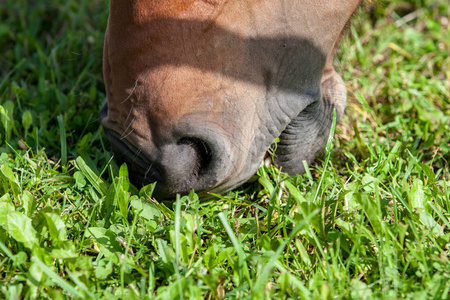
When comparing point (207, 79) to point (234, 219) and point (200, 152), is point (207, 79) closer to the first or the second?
point (200, 152)

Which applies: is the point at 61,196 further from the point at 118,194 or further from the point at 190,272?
the point at 190,272

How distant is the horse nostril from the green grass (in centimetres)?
14

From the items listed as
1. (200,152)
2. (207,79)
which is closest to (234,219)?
(200,152)

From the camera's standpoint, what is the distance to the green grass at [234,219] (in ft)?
4.61

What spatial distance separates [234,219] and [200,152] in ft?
1.08

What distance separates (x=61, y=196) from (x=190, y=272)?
2.14 ft

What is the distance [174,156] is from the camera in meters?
1.51

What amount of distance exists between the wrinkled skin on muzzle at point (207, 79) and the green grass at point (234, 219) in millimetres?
148

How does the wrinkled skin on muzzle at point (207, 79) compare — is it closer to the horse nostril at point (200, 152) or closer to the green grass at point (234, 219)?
the horse nostril at point (200, 152)

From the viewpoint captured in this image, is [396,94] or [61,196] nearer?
[61,196]

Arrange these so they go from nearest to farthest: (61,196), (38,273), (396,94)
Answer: (38,273), (61,196), (396,94)

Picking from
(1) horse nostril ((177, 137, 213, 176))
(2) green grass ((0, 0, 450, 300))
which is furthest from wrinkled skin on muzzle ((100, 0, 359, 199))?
(2) green grass ((0, 0, 450, 300))

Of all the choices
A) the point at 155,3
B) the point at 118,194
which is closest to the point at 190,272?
the point at 118,194

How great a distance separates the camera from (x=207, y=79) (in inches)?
58.3
